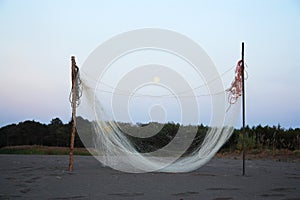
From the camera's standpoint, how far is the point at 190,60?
13.1 meters

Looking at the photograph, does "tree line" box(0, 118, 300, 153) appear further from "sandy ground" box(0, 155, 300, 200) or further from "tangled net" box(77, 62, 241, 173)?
"sandy ground" box(0, 155, 300, 200)

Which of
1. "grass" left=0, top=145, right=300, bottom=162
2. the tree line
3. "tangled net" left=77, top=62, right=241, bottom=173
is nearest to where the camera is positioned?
"tangled net" left=77, top=62, right=241, bottom=173

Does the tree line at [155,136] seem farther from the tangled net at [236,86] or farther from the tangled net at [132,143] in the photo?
the tangled net at [236,86]

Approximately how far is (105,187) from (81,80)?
506cm

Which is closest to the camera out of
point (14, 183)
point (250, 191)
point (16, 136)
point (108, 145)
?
point (250, 191)

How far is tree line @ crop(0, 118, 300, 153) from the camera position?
44.2 ft

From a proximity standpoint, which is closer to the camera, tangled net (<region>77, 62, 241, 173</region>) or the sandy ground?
the sandy ground

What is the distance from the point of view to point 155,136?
46.8ft

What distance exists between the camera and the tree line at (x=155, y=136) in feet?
44.2

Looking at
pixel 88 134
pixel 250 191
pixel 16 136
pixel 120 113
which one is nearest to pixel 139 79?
pixel 120 113

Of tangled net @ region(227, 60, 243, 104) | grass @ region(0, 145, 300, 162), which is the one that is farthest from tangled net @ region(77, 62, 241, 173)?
grass @ region(0, 145, 300, 162)

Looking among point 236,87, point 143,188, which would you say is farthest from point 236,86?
point 143,188

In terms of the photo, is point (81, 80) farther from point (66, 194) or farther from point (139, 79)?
point (66, 194)

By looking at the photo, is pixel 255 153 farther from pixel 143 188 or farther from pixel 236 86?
pixel 143 188
